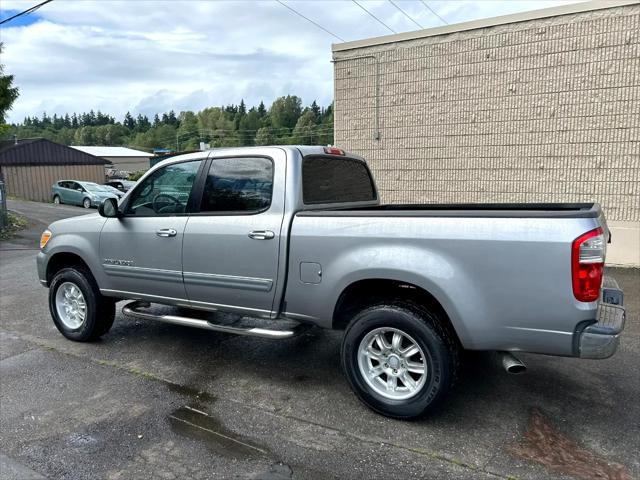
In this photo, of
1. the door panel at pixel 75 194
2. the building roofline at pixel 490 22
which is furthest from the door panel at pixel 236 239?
the door panel at pixel 75 194

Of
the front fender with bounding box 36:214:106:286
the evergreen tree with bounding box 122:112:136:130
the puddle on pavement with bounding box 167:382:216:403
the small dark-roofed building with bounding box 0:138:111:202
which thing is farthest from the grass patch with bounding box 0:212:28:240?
the evergreen tree with bounding box 122:112:136:130

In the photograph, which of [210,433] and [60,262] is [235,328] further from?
[60,262]

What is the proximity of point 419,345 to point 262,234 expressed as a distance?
1.51 metres

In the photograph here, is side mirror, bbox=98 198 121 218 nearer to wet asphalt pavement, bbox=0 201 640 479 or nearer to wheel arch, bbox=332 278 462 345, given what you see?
wet asphalt pavement, bbox=0 201 640 479

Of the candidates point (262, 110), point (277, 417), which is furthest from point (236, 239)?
point (262, 110)

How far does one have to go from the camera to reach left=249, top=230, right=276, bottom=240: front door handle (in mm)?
4230

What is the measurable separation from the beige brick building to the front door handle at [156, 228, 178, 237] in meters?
6.69

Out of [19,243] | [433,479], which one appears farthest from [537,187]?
[19,243]

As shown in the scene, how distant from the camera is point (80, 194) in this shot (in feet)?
93.0

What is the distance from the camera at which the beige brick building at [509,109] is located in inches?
341

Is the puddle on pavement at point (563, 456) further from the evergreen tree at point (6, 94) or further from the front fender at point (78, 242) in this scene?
the evergreen tree at point (6, 94)

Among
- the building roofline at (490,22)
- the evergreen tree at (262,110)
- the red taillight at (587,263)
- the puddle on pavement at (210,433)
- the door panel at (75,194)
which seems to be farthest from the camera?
the evergreen tree at (262,110)

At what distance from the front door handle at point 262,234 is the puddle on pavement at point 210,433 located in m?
1.41

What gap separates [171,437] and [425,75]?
851cm
